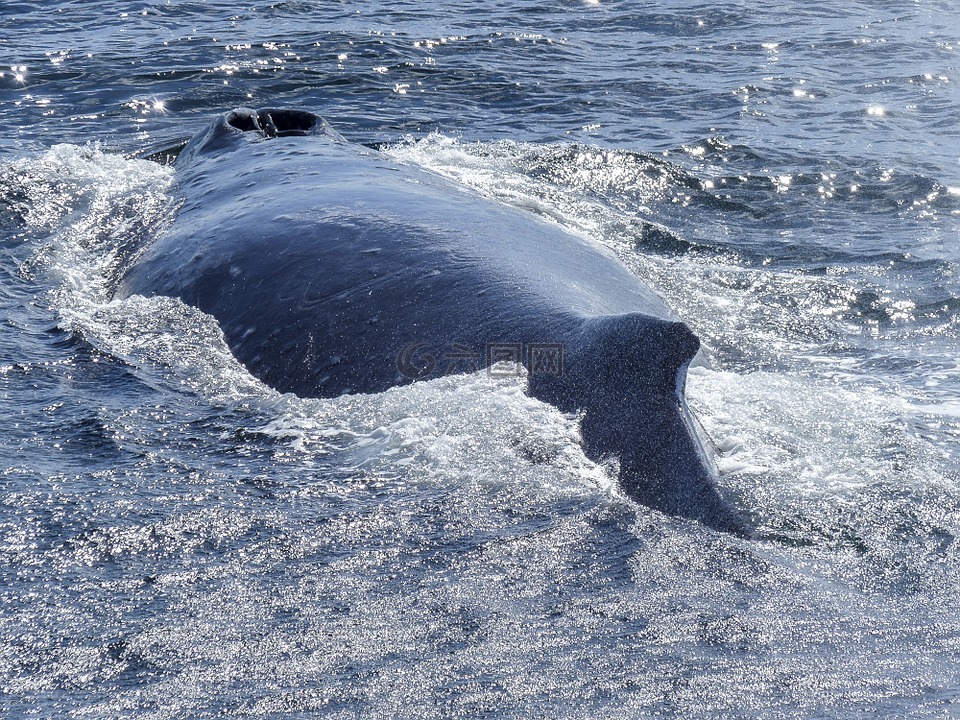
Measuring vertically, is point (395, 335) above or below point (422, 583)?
above

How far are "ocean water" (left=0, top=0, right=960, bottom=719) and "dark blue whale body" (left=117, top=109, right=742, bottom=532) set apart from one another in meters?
0.16

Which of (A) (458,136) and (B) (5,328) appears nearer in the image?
(B) (5,328)

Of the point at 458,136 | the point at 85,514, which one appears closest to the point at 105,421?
the point at 85,514

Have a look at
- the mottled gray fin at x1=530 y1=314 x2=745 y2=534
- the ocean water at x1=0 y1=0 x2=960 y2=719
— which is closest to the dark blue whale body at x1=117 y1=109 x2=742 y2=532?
the mottled gray fin at x1=530 y1=314 x2=745 y2=534

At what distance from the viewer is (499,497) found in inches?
233

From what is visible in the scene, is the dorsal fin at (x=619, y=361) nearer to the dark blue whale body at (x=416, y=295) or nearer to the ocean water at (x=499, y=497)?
the dark blue whale body at (x=416, y=295)

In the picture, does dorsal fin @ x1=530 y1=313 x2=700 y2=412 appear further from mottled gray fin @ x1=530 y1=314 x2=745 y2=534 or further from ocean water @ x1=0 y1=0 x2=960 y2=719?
ocean water @ x1=0 y1=0 x2=960 y2=719

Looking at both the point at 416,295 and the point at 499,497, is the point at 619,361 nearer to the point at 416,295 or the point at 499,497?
the point at 499,497

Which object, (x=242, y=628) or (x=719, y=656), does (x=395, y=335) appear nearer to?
(x=242, y=628)

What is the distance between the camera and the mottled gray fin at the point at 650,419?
18.2 ft

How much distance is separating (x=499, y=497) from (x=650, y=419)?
86 cm

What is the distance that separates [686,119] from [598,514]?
1156 cm

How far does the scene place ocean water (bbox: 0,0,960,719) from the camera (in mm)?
4621

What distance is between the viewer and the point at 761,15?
2269 centimetres
